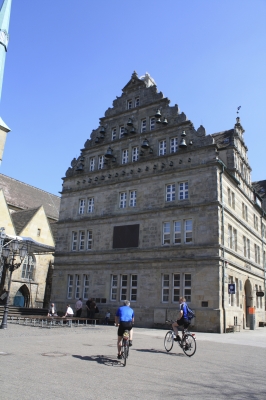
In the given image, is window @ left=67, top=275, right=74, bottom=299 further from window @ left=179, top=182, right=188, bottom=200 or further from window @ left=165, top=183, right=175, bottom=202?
window @ left=179, top=182, right=188, bottom=200

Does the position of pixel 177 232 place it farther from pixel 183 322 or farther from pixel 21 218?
pixel 21 218

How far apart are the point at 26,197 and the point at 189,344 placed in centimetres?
4344

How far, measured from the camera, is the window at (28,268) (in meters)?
39.7

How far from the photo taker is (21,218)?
43.0 m

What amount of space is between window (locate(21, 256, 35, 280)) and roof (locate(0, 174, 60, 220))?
8.07 metres

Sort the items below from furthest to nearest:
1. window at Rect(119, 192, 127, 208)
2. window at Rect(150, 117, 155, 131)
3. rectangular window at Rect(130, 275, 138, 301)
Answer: window at Rect(150, 117, 155, 131) < window at Rect(119, 192, 127, 208) < rectangular window at Rect(130, 275, 138, 301)

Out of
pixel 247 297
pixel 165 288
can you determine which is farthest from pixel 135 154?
pixel 247 297

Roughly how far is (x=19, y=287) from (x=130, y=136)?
865 inches

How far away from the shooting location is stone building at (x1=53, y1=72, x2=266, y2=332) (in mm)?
22250

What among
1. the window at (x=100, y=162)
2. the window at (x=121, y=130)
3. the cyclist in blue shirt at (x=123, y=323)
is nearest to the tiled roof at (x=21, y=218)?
the window at (x=100, y=162)

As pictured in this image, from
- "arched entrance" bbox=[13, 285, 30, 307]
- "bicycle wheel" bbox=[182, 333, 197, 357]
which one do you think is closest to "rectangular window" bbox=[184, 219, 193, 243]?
"bicycle wheel" bbox=[182, 333, 197, 357]

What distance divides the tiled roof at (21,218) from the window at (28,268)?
11.0 ft

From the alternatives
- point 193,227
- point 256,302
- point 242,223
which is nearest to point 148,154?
point 193,227

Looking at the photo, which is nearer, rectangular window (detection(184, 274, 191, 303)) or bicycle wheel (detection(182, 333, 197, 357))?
bicycle wheel (detection(182, 333, 197, 357))
